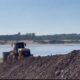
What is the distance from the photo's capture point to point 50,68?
55.6 ft

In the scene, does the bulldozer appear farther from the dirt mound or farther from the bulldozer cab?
the dirt mound

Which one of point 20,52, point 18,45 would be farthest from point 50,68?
point 18,45

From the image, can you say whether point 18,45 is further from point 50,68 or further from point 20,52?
point 50,68

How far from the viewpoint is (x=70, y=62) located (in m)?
16.5

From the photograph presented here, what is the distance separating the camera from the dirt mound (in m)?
15.4

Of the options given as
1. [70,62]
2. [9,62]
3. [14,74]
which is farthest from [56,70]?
[9,62]

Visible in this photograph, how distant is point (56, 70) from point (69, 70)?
3.14ft

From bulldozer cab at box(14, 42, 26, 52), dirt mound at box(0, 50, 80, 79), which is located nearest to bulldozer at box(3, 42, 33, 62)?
bulldozer cab at box(14, 42, 26, 52)

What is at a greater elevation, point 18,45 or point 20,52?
point 18,45

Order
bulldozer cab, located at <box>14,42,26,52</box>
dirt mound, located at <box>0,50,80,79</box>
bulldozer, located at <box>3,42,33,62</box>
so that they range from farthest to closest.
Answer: bulldozer cab, located at <box>14,42,26,52</box>, bulldozer, located at <box>3,42,33,62</box>, dirt mound, located at <box>0,50,80,79</box>

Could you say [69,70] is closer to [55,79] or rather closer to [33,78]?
[55,79]

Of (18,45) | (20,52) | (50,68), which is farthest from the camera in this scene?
(18,45)

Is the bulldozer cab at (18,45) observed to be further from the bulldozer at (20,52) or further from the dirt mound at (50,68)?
the dirt mound at (50,68)

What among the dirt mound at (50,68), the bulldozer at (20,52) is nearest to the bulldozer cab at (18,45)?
the bulldozer at (20,52)
